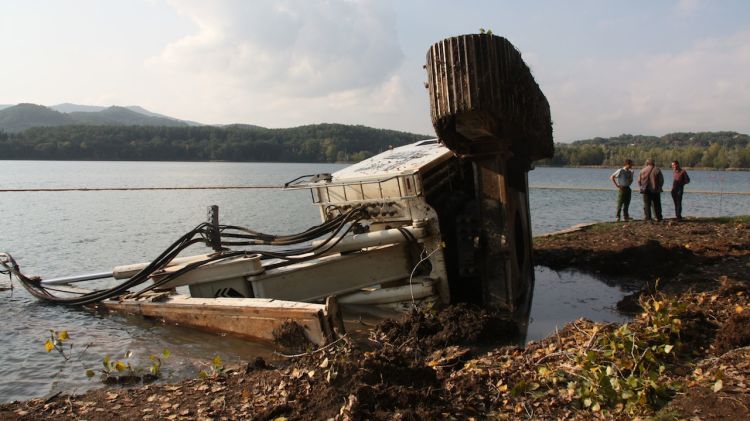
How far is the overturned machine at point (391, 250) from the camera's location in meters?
7.68

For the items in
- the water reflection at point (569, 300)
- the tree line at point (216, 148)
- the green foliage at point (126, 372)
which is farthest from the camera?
the tree line at point (216, 148)

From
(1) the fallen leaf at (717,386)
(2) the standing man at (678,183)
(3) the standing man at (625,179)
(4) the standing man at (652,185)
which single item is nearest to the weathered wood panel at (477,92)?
(1) the fallen leaf at (717,386)

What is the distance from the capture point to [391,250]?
27.8 feet

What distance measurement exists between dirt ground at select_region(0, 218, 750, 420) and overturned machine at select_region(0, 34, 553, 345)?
4.99 ft

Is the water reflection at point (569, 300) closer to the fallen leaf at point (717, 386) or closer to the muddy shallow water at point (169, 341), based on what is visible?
the muddy shallow water at point (169, 341)

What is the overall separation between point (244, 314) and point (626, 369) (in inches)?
189

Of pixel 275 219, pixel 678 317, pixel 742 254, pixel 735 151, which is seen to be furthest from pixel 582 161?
pixel 678 317

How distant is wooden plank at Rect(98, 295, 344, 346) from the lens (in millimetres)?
6586

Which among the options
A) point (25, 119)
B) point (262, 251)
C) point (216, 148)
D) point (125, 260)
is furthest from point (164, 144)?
point (25, 119)

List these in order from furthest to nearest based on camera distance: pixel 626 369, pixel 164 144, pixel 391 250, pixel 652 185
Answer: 1. pixel 164 144
2. pixel 652 185
3. pixel 391 250
4. pixel 626 369

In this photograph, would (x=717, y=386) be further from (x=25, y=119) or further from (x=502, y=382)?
(x=25, y=119)

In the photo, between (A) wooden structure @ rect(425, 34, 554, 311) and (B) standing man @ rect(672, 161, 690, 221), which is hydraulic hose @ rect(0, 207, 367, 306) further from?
(B) standing man @ rect(672, 161, 690, 221)

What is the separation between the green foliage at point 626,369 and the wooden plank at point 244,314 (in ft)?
9.21

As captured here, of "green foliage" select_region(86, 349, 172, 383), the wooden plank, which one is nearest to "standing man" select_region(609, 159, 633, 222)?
the wooden plank
